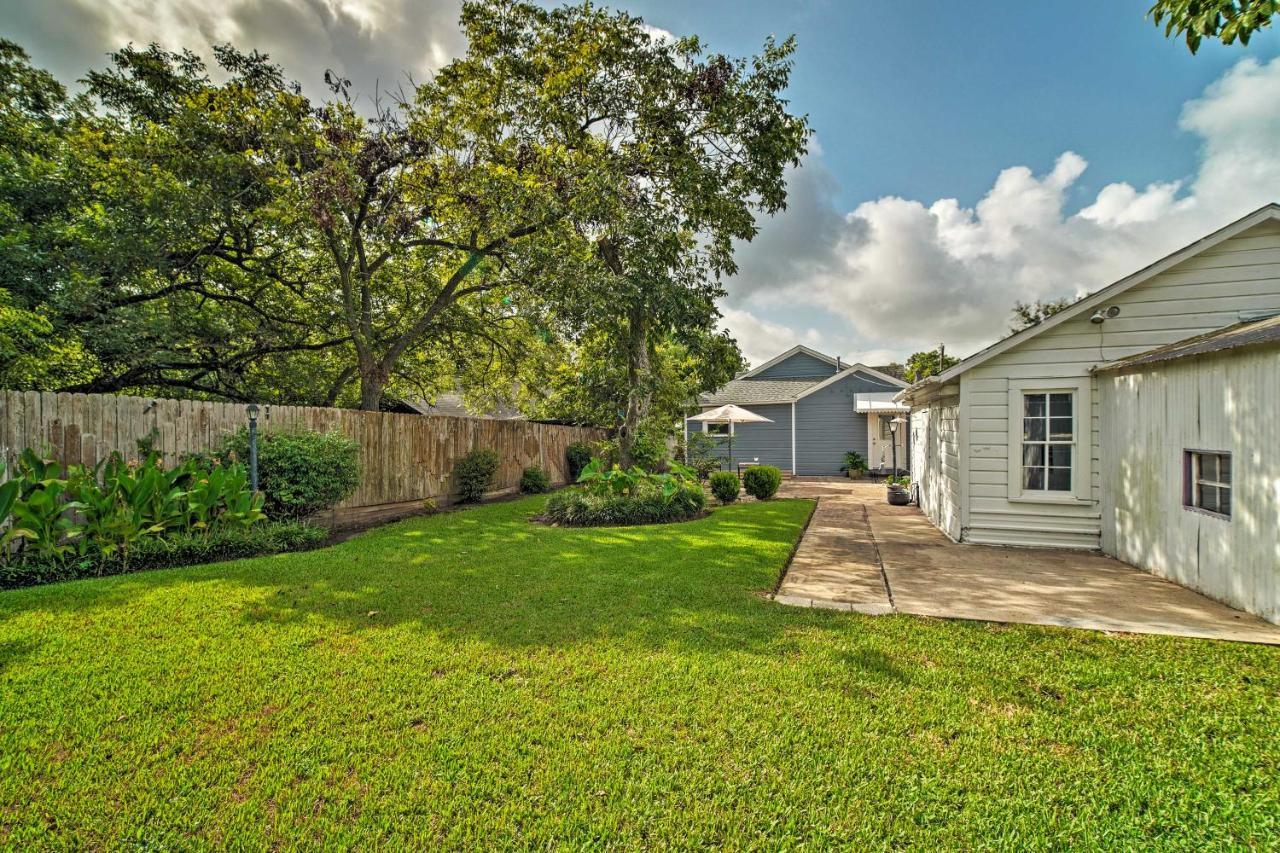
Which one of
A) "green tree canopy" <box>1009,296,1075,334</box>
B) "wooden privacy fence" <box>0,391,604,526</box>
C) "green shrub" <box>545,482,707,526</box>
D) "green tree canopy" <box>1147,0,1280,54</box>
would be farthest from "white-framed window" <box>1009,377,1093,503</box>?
"green tree canopy" <box>1009,296,1075,334</box>

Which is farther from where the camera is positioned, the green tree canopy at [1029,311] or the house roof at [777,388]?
the green tree canopy at [1029,311]

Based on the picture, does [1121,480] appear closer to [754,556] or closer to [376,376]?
[754,556]

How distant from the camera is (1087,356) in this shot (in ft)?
21.9

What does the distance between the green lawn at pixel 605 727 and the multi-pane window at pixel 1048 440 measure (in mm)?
3734

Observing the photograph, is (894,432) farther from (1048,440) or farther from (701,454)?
(1048,440)

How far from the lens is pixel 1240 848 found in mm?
1882

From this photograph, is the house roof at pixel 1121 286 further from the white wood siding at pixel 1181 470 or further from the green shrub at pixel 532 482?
the green shrub at pixel 532 482

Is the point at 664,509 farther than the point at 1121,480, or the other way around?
the point at 664,509

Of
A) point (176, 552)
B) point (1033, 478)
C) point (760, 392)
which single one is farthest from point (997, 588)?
point (760, 392)

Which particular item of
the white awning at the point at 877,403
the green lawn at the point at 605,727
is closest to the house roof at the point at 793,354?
the white awning at the point at 877,403

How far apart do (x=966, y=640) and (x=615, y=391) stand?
896cm

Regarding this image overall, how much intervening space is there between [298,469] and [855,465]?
16.6 m

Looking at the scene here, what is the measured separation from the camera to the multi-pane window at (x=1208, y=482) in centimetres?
466

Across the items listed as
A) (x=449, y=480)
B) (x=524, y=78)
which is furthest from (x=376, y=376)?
(x=524, y=78)
